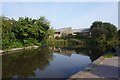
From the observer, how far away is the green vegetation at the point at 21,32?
1228 inches

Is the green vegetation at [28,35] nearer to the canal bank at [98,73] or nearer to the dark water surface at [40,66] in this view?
the dark water surface at [40,66]

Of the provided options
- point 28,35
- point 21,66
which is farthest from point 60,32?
point 21,66

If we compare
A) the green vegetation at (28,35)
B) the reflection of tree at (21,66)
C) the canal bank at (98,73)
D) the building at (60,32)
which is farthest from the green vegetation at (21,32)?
the building at (60,32)

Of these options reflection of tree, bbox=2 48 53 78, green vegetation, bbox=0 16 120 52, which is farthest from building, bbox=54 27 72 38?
reflection of tree, bbox=2 48 53 78

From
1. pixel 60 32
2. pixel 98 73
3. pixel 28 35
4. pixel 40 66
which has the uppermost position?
pixel 60 32

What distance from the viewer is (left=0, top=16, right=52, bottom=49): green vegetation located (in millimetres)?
31184

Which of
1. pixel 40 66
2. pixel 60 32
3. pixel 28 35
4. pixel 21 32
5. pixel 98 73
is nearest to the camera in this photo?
pixel 98 73

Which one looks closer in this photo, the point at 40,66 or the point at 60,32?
the point at 40,66

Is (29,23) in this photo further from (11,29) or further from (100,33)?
(100,33)

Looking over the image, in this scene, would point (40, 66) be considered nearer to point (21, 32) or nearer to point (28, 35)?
point (21, 32)

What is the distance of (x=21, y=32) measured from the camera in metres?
37.0

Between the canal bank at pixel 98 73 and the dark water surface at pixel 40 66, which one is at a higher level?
the canal bank at pixel 98 73

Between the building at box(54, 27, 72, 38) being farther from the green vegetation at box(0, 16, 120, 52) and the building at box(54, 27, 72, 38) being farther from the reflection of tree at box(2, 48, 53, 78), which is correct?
the reflection of tree at box(2, 48, 53, 78)

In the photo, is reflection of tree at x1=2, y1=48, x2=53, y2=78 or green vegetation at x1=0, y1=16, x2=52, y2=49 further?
green vegetation at x1=0, y1=16, x2=52, y2=49
